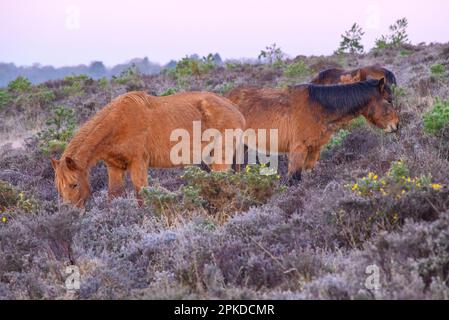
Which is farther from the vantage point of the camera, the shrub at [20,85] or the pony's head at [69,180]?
the shrub at [20,85]

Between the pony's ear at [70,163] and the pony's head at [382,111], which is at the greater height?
the pony's head at [382,111]

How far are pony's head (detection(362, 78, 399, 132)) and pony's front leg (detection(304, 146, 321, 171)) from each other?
1.05 m

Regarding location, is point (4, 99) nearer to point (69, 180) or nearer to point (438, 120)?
point (69, 180)

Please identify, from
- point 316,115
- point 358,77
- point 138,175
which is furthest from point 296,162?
point 358,77

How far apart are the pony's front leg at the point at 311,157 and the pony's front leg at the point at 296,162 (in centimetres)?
22

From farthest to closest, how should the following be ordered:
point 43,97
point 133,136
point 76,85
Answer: point 76,85
point 43,97
point 133,136

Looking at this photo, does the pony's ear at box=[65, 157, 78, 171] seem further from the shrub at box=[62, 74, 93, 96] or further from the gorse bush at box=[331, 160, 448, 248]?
the shrub at box=[62, 74, 93, 96]

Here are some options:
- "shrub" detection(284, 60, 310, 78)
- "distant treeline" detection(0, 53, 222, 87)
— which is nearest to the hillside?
"shrub" detection(284, 60, 310, 78)

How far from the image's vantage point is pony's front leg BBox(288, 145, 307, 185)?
31.4 feet

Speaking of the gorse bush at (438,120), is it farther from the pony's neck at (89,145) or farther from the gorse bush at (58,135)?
the gorse bush at (58,135)

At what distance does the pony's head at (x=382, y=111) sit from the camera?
9.89m

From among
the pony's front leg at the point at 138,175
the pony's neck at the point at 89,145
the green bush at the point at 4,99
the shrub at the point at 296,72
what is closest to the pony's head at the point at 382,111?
the pony's front leg at the point at 138,175

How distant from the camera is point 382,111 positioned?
9.89 metres

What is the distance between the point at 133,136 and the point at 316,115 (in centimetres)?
335
